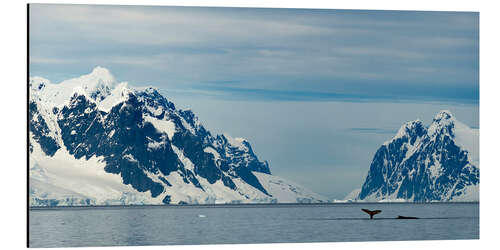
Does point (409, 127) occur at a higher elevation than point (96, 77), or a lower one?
lower

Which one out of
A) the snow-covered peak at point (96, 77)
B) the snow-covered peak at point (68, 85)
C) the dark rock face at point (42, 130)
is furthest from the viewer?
the snow-covered peak at point (96, 77)

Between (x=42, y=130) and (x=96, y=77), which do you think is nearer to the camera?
(x=96, y=77)

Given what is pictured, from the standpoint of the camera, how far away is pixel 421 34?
6072 cm

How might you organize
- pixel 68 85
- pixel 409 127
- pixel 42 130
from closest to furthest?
pixel 409 127 → pixel 68 85 → pixel 42 130

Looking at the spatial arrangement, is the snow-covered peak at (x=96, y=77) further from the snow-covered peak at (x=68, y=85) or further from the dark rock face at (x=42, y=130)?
the dark rock face at (x=42, y=130)

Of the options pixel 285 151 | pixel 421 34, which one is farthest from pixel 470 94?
pixel 285 151

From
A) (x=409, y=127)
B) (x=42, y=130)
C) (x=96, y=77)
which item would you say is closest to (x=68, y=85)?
Result: (x=96, y=77)

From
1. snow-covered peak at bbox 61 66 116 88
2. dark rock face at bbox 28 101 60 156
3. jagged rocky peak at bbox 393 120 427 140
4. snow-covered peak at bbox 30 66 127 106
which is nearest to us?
dark rock face at bbox 28 101 60 156

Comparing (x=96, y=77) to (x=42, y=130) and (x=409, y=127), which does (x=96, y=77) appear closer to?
(x=409, y=127)

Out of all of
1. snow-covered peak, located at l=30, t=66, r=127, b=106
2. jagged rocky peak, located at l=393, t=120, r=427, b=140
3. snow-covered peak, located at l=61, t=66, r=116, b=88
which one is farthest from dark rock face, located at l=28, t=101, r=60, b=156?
jagged rocky peak, located at l=393, t=120, r=427, b=140

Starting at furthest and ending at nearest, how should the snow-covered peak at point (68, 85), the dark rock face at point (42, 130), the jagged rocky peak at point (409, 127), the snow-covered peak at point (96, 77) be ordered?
the snow-covered peak at point (96, 77)
the snow-covered peak at point (68, 85)
the jagged rocky peak at point (409, 127)
the dark rock face at point (42, 130)

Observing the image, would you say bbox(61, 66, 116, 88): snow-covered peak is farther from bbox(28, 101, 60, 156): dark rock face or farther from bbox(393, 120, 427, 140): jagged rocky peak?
bbox(393, 120, 427, 140): jagged rocky peak

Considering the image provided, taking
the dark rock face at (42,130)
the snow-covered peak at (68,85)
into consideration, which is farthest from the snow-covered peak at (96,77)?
the dark rock face at (42,130)

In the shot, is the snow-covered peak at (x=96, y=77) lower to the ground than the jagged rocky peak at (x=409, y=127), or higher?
higher
